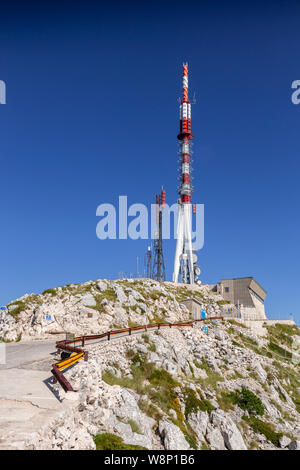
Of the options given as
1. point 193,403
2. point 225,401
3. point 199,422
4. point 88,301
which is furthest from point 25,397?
point 88,301

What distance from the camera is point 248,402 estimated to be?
84.4 feet

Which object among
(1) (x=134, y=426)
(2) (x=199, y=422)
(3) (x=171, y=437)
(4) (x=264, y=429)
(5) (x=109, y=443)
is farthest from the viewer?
(4) (x=264, y=429)

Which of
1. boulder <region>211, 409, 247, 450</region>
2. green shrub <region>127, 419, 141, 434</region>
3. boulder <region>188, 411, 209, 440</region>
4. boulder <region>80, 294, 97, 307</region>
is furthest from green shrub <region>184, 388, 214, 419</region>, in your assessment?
boulder <region>80, 294, 97, 307</region>

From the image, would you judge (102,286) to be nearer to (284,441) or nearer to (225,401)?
(225,401)

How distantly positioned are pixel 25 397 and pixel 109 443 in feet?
13.8

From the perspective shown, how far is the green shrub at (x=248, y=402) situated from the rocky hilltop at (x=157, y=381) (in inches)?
4.0

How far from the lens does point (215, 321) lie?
46750 millimetres

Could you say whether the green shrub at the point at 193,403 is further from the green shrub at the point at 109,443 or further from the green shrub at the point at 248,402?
the green shrub at the point at 109,443

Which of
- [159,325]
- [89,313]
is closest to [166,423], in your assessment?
[159,325]

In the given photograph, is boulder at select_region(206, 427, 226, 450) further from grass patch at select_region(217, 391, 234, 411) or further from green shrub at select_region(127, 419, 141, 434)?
green shrub at select_region(127, 419, 141, 434)

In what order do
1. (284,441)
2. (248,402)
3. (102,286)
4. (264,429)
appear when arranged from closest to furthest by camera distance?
→ (284,441)
(264,429)
(248,402)
(102,286)

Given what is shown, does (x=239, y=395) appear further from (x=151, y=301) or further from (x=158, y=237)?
(x=158, y=237)

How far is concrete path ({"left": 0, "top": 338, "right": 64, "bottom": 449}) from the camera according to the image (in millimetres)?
9227

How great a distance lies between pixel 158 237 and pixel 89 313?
44780 mm
